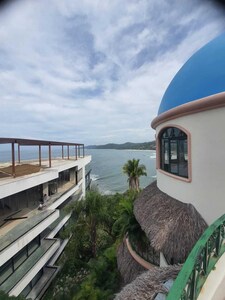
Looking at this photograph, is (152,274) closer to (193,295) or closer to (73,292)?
(193,295)

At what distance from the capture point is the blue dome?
8195mm

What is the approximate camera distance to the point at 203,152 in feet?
26.6

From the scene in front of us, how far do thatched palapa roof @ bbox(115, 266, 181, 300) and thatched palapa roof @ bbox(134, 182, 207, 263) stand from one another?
4.69 feet

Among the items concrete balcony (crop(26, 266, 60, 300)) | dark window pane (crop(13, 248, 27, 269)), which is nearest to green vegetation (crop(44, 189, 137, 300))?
concrete balcony (crop(26, 266, 60, 300))

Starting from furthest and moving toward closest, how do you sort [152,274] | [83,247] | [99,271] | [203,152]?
[83,247], [99,271], [203,152], [152,274]

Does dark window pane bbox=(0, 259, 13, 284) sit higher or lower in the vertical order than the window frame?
lower

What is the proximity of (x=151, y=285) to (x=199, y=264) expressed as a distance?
3139 millimetres

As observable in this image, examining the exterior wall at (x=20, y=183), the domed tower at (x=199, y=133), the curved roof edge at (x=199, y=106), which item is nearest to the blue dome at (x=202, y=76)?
the domed tower at (x=199, y=133)

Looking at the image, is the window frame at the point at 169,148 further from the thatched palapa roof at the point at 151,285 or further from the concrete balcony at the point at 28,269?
the concrete balcony at the point at 28,269

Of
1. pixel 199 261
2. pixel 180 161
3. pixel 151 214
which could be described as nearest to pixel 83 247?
pixel 151 214

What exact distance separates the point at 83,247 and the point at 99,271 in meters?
8.55

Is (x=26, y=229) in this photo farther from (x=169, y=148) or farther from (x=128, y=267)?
(x=169, y=148)

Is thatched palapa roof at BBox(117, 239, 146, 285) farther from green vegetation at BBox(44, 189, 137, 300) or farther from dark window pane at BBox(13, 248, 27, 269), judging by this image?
dark window pane at BBox(13, 248, 27, 269)

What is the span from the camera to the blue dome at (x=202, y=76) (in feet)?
26.9
